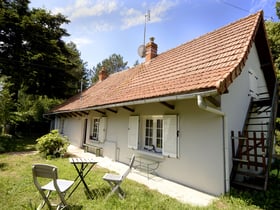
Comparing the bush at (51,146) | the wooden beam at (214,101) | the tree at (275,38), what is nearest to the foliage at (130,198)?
the wooden beam at (214,101)

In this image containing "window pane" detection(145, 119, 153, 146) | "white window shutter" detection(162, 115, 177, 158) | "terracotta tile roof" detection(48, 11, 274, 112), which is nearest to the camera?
"terracotta tile roof" detection(48, 11, 274, 112)

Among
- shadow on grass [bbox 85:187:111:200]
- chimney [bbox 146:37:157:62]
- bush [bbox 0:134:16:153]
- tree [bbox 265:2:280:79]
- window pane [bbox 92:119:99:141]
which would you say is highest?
tree [bbox 265:2:280:79]

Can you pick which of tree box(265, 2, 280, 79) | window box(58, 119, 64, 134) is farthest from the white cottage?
window box(58, 119, 64, 134)

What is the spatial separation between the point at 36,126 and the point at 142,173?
1769 centimetres

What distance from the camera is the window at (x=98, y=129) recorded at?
30.8ft

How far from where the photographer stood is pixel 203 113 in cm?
500

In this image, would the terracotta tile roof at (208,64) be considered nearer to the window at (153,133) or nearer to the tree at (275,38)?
the window at (153,133)

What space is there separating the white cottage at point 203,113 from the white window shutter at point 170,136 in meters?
0.03

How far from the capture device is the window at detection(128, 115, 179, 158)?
5.69 meters

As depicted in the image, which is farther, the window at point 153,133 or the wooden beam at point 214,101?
the window at point 153,133

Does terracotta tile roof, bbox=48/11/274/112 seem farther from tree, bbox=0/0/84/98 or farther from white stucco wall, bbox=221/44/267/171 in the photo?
tree, bbox=0/0/84/98

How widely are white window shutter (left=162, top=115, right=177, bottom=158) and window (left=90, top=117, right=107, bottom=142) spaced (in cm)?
429

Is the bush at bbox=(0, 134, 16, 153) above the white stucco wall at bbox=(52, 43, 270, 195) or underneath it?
underneath

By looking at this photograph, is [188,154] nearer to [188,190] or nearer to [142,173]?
[188,190]
